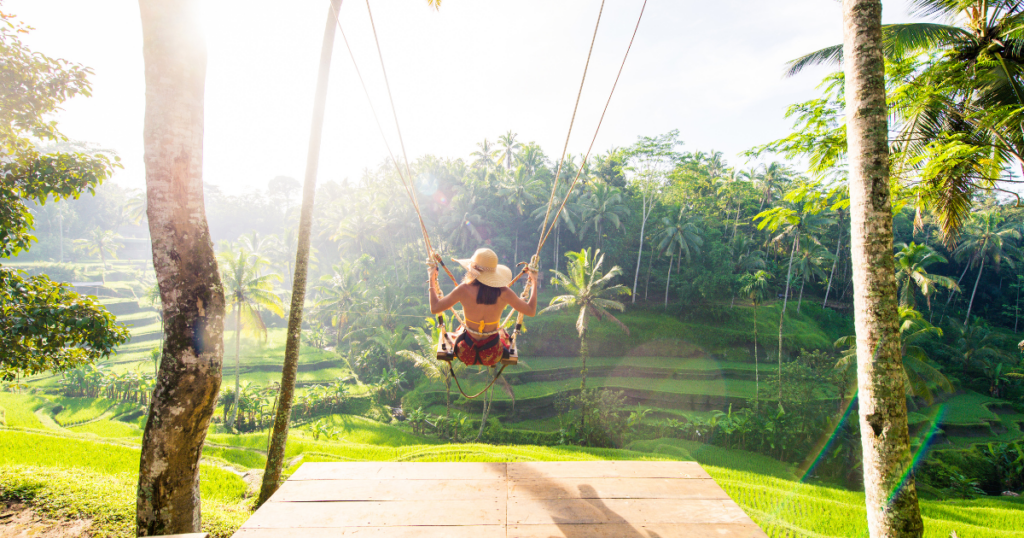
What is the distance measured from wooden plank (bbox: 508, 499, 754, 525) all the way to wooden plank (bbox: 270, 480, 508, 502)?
249 millimetres

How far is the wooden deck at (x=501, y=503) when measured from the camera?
2.63 metres

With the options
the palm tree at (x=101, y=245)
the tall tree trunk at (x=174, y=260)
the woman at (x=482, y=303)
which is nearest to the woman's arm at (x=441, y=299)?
the woman at (x=482, y=303)

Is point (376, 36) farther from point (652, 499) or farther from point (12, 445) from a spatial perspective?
point (12, 445)

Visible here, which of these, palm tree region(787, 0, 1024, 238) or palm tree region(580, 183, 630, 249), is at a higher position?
palm tree region(580, 183, 630, 249)

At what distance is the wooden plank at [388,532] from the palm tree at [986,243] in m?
42.1

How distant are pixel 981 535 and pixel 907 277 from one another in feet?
65.8

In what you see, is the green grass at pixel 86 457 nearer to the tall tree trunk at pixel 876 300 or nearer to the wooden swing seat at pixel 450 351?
the wooden swing seat at pixel 450 351

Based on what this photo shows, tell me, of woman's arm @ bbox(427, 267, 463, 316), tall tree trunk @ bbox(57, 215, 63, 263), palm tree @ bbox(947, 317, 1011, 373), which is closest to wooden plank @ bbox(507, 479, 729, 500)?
woman's arm @ bbox(427, 267, 463, 316)

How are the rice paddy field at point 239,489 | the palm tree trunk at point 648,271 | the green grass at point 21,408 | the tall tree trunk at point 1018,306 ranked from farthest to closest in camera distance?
the palm tree trunk at point 648,271 < the tall tree trunk at point 1018,306 < the green grass at point 21,408 < the rice paddy field at point 239,489

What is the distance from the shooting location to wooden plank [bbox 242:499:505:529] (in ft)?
8.84

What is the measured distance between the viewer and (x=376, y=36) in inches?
155

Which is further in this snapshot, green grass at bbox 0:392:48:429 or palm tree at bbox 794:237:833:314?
palm tree at bbox 794:237:833:314

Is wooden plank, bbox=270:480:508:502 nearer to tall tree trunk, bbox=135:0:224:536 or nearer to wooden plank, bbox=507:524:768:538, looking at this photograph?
wooden plank, bbox=507:524:768:538

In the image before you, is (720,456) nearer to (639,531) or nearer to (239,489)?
(239,489)
